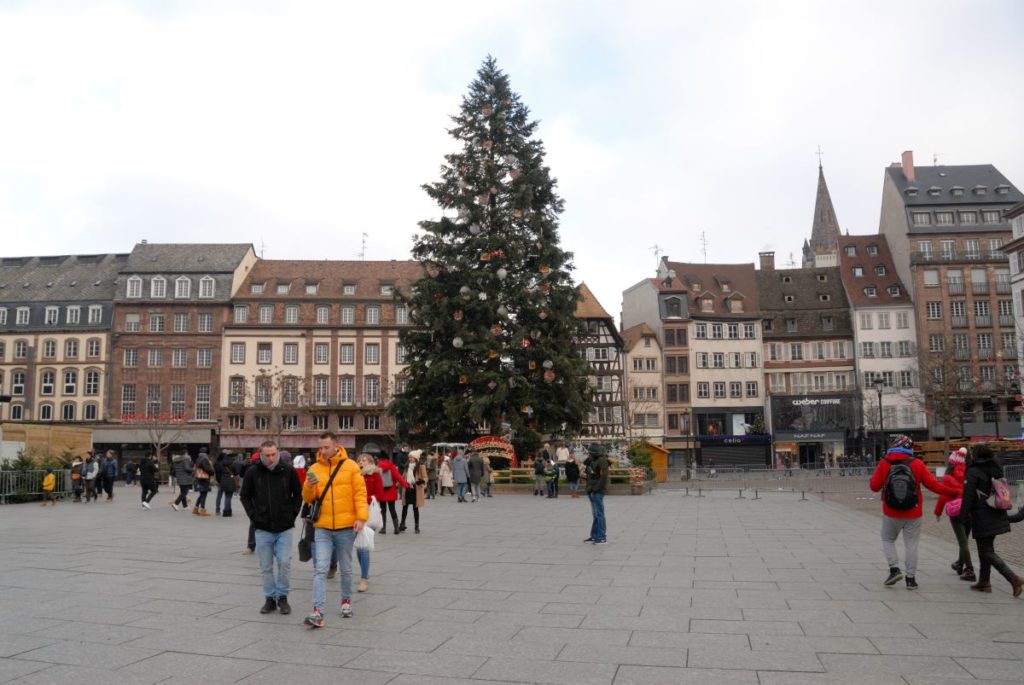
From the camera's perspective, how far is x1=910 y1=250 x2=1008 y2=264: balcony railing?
66.7m

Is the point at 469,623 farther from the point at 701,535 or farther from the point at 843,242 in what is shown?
the point at 843,242

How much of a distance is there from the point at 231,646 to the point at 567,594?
12.4 feet

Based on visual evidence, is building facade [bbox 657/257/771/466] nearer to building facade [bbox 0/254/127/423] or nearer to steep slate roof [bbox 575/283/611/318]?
steep slate roof [bbox 575/283/611/318]

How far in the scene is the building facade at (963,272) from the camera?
6419 cm

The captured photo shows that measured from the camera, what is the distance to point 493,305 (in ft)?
107

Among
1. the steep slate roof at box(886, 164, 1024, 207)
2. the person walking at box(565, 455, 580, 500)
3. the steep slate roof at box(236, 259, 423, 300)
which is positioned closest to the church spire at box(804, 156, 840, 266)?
the steep slate roof at box(886, 164, 1024, 207)

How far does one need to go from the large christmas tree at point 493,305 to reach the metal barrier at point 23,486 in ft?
38.8

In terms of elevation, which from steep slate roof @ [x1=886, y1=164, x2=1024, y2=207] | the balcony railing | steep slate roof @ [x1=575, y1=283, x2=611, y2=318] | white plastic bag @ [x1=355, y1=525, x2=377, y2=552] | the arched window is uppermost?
steep slate roof @ [x1=886, y1=164, x2=1024, y2=207]

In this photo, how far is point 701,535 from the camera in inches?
632

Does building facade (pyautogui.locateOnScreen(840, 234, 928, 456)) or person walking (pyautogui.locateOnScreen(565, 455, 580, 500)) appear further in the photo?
building facade (pyautogui.locateOnScreen(840, 234, 928, 456))

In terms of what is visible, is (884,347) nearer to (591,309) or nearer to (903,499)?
(591,309)

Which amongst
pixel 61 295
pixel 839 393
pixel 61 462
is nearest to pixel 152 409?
pixel 61 295

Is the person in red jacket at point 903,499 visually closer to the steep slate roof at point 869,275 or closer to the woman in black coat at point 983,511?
the woman in black coat at point 983,511

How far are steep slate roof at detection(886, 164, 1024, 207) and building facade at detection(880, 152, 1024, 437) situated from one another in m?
0.08
